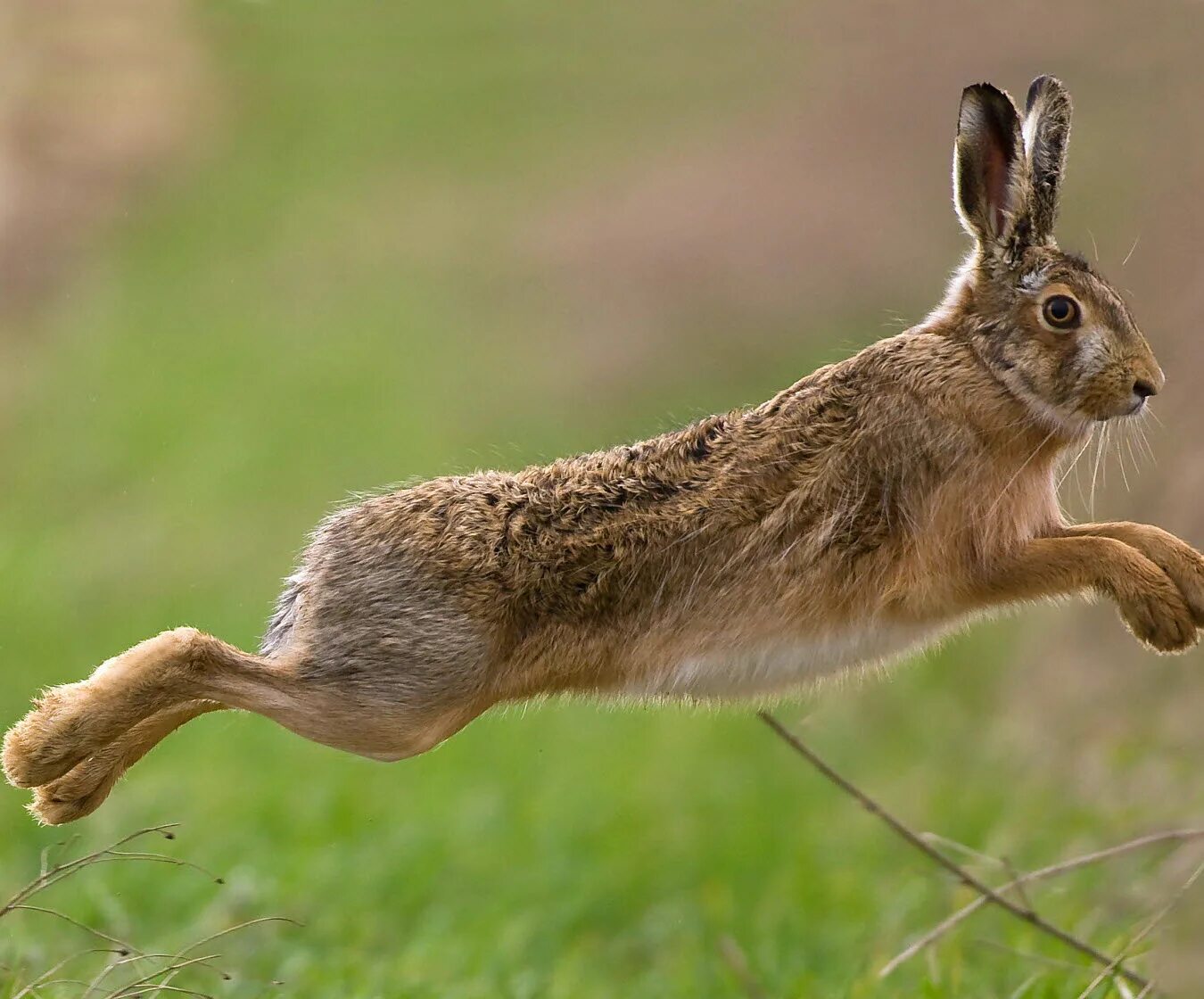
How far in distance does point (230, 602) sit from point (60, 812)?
18.1 feet

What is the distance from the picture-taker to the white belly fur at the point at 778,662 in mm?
4438

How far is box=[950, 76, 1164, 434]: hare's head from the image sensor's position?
14.4 feet

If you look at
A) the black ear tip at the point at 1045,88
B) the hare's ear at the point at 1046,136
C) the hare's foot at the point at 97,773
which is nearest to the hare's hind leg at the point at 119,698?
the hare's foot at the point at 97,773

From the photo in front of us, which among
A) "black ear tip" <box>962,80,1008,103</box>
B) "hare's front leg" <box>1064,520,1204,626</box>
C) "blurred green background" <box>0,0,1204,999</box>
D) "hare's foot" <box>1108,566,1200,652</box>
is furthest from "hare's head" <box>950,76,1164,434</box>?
"blurred green background" <box>0,0,1204,999</box>

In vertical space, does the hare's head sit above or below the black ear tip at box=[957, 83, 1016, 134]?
below

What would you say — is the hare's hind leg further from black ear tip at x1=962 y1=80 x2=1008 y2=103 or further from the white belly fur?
black ear tip at x1=962 y1=80 x2=1008 y2=103

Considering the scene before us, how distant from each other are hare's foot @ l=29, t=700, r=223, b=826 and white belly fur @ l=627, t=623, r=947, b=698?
42.5 inches

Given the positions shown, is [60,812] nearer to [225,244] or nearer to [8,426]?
[8,426]

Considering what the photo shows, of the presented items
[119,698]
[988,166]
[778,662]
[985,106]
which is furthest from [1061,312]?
[119,698]

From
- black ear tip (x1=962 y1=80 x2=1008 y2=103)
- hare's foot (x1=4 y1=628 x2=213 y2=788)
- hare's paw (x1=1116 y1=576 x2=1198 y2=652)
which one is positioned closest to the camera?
hare's foot (x1=4 y1=628 x2=213 y2=788)

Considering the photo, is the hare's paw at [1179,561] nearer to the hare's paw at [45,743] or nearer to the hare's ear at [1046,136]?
the hare's ear at [1046,136]

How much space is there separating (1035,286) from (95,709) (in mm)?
2381

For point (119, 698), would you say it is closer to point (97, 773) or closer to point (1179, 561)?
point (97, 773)

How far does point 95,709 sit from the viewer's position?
13.2 feet
